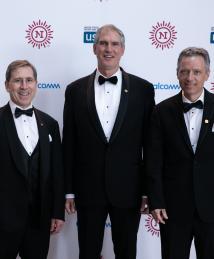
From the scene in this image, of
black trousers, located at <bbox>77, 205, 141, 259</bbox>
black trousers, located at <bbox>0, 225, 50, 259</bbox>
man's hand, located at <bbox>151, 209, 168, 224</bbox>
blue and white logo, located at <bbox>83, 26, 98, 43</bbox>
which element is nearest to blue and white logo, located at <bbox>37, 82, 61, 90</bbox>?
blue and white logo, located at <bbox>83, 26, 98, 43</bbox>

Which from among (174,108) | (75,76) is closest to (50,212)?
(174,108)

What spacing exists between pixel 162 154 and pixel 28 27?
1.35 metres

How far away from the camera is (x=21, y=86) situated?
6.23 ft

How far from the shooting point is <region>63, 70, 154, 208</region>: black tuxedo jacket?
6.47ft

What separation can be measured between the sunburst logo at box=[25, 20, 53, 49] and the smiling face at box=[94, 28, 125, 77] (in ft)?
2.13

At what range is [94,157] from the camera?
1994mm

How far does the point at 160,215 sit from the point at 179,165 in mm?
259

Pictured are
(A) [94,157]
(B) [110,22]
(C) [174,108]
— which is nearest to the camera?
(C) [174,108]

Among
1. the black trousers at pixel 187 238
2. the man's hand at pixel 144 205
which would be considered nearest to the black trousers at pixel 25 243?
the man's hand at pixel 144 205

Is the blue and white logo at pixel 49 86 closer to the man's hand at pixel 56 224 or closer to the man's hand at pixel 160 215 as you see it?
the man's hand at pixel 56 224

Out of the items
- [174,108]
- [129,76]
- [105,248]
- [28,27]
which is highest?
[28,27]

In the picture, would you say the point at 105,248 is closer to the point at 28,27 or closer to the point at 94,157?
the point at 94,157

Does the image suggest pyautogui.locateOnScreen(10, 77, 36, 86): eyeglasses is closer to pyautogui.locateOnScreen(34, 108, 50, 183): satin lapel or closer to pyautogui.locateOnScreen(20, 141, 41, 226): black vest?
pyautogui.locateOnScreen(34, 108, 50, 183): satin lapel

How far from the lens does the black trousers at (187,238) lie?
178 centimetres
